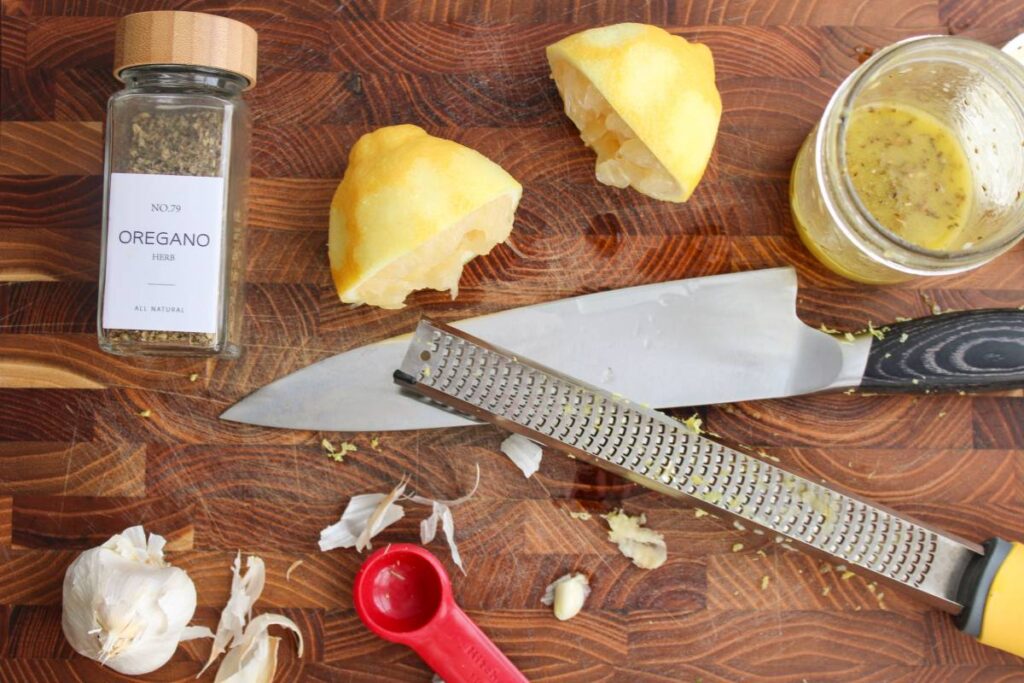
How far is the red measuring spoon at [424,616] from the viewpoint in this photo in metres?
1.27

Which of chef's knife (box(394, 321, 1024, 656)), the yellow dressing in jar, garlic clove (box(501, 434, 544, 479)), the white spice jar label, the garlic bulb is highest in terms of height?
the yellow dressing in jar

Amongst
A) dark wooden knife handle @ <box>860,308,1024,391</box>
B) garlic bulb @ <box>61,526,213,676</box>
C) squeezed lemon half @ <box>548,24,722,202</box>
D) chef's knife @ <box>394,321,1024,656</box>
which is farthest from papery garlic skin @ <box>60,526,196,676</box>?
dark wooden knife handle @ <box>860,308,1024,391</box>

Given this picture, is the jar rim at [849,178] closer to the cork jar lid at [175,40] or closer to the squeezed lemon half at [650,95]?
the squeezed lemon half at [650,95]

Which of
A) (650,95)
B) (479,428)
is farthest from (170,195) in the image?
(650,95)

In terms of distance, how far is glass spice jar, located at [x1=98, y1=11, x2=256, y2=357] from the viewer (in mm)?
1214

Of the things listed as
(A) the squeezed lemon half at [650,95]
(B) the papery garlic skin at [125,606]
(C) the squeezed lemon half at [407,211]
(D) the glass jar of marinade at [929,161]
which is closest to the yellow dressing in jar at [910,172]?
(D) the glass jar of marinade at [929,161]

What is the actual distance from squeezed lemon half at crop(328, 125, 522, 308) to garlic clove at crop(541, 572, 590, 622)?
0.51 m

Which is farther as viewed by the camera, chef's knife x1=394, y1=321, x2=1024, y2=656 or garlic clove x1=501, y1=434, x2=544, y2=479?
garlic clove x1=501, y1=434, x2=544, y2=479

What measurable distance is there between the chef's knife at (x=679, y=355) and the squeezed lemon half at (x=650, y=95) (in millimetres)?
184

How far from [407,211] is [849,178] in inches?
23.6

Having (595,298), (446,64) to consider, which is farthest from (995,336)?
(446,64)

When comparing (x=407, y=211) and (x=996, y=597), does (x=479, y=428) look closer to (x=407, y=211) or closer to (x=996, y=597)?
(x=407, y=211)

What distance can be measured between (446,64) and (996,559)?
1119mm

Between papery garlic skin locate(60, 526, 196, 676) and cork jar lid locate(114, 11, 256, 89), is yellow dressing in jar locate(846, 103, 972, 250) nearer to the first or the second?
cork jar lid locate(114, 11, 256, 89)
